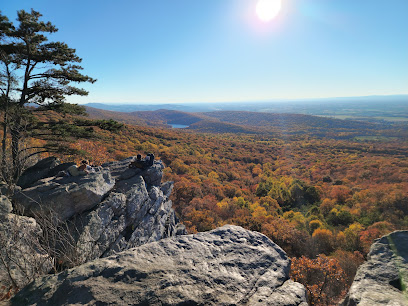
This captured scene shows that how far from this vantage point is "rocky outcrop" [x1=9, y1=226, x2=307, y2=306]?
412cm

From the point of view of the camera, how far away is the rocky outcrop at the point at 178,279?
Result: 412cm

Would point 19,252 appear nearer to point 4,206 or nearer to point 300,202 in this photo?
point 4,206

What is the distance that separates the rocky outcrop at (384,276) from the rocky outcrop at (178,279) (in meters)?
1.37

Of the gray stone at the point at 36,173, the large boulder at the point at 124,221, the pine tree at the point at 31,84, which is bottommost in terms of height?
the large boulder at the point at 124,221

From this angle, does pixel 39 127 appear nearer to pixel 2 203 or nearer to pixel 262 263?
pixel 2 203

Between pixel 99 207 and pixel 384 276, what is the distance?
10903 millimetres

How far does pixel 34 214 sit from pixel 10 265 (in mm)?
2161

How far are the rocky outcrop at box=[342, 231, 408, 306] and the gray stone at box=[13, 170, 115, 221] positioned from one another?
10235mm

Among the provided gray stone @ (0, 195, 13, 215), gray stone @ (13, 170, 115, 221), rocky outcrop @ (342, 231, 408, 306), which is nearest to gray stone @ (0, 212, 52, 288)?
gray stone @ (0, 195, 13, 215)

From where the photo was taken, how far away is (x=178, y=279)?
4.69m

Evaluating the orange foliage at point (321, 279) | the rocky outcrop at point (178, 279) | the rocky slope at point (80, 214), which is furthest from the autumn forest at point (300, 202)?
the rocky outcrop at point (178, 279)

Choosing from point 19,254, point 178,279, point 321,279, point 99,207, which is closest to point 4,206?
point 19,254

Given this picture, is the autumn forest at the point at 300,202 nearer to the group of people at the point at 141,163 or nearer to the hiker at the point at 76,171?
the group of people at the point at 141,163

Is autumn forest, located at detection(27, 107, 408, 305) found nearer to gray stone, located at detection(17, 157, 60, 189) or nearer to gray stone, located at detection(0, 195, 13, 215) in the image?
gray stone, located at detection(17, 157, 60, 189)
